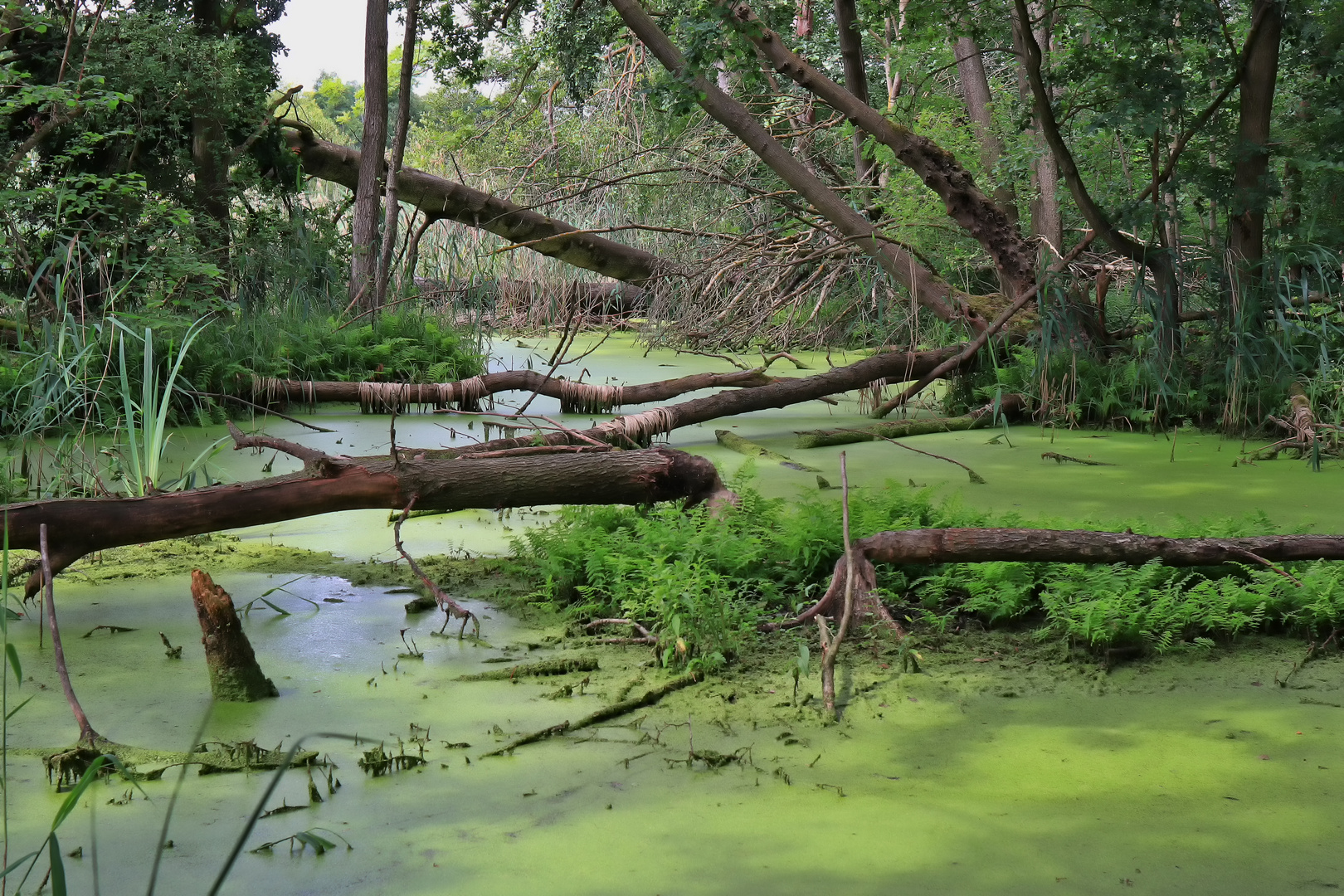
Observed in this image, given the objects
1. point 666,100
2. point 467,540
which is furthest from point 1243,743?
point 666,100

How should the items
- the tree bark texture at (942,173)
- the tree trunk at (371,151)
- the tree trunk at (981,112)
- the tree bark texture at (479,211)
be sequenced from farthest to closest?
the tree bark texture at (479,211), the tree trunk at (371,151), the tree trunk at (981,112), the tree bark texture at (942,173)

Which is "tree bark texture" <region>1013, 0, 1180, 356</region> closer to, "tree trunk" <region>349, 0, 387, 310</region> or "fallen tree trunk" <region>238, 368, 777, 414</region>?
"fallen tree trunk" <region>238, 368, 777, 414</region>

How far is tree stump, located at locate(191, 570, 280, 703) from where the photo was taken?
2.58 metres

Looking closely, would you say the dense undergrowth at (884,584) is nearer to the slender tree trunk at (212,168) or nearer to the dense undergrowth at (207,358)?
the dense undergrowth at (207,358)

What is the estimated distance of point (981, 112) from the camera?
30.7 ft

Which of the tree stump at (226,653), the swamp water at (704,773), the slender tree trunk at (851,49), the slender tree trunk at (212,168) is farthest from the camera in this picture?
the slender tree trunk at (212,168)

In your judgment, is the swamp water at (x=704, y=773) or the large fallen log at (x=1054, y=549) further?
the large fallen log at (x=1054, y=549)

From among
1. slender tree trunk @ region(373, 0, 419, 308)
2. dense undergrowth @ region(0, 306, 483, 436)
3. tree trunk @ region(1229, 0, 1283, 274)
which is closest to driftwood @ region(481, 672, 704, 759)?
dense undergrowth @ region(0, 306, 483, 436)

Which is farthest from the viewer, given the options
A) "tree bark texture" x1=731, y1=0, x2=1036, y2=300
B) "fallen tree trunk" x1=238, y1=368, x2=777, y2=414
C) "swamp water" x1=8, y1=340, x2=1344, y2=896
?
"tree bark texture" x1=731, y1=0, x2=1036, y2=300

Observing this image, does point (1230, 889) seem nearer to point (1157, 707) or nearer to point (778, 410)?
point (1157, 707)

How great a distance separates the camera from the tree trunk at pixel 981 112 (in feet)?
29.9

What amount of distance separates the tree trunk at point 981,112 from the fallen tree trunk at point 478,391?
336cm

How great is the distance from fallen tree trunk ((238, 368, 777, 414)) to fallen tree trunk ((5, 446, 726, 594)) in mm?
2738

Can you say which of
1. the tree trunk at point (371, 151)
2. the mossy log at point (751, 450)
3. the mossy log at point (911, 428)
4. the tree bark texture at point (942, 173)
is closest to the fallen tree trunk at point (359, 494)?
the mossy log at point (751, 450)
